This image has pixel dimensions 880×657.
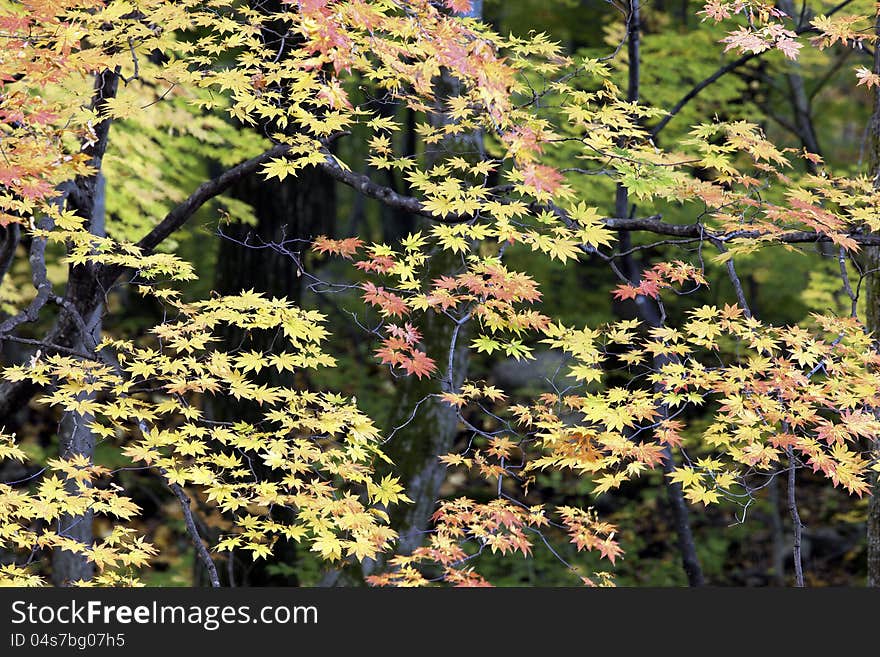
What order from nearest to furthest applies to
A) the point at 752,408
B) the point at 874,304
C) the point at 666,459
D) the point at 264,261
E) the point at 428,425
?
the point at 752,408 < the point at 874,304 < the point at 666,459 < the point at 428,425 < the point at 264,261

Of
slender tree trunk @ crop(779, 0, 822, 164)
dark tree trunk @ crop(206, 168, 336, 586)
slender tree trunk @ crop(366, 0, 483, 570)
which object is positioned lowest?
slender tree trunk @ crop(366, 0, 483, 570)

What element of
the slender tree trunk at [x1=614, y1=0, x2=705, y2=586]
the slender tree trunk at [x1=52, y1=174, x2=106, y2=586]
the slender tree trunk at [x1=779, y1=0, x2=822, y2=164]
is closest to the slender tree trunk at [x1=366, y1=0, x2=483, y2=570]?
the slender tree trunk at [x1=614, y1=0, x2=705, y2=586]

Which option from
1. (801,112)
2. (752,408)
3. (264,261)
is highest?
(801,112)

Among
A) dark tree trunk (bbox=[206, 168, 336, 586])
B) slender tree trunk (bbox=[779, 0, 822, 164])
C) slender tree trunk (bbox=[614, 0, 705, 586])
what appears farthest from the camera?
slender tree trunk (bbox=[779, 0, 822, 164])

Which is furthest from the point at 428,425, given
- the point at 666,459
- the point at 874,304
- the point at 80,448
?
the point at 874,304

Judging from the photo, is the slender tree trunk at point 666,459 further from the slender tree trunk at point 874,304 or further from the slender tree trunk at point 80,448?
the slender tree trunk at point 80,448

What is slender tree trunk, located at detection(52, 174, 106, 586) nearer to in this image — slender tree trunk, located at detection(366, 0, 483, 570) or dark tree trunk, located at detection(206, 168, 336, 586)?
dark tree trunk, located at detection(206, 168, 336, 586)

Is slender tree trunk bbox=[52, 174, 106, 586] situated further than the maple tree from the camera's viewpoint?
Yes

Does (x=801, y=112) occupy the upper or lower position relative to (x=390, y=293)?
upper

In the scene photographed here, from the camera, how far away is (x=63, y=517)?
6297 millimetres

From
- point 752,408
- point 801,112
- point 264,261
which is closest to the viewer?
point 752,408

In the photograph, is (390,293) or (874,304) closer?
(390,293)

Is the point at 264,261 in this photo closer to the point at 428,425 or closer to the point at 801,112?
the point at 428,425

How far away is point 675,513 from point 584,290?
5972 mm
